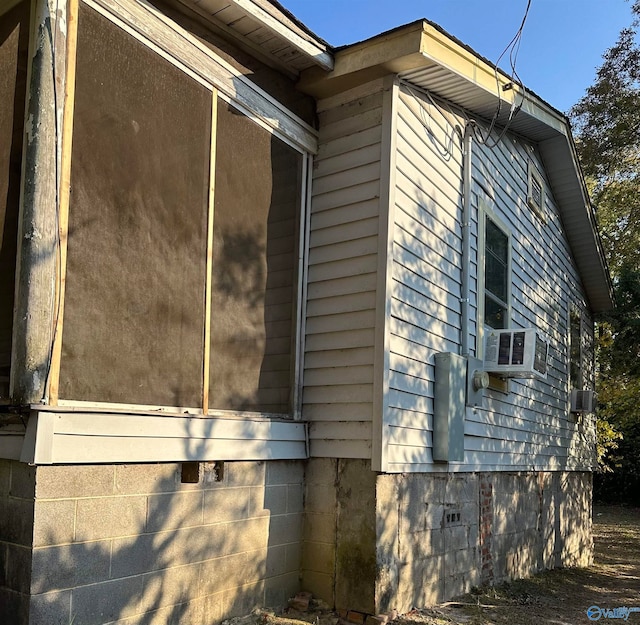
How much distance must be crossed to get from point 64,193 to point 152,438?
1688mm

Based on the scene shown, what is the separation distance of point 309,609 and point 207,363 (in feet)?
7.46

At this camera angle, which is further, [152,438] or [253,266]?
[253,266]

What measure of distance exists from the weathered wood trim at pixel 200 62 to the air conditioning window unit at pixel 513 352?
10.1 feet

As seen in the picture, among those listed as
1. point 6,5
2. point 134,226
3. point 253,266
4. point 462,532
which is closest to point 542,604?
point 462,532

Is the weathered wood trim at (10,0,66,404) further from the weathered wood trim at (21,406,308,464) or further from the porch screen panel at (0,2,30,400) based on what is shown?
the weathered wood trim at (21,406,308,464)

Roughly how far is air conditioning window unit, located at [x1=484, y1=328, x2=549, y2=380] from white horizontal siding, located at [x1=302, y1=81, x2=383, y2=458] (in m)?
2.46

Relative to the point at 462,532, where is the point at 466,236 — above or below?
above

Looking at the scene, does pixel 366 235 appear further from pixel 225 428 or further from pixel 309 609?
pixel 309 609

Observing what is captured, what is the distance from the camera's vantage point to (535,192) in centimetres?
1041

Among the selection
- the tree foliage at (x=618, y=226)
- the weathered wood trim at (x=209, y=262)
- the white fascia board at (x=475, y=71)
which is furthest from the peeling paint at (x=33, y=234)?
the tree foliage at (x=618, y=226)

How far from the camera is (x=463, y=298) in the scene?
24.1ft

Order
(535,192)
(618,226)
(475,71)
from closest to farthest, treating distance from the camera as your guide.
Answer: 1. (475,71)
2. (535,192)
3. (618,226)

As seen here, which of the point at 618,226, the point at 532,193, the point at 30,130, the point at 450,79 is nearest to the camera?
the point at 30,130

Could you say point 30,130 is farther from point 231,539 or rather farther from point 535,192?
point 535,192
